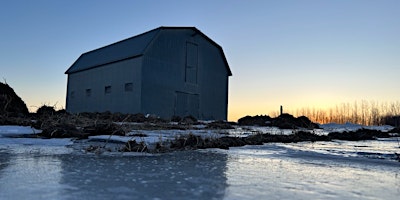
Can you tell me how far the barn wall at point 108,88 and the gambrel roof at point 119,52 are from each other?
0.32 metres

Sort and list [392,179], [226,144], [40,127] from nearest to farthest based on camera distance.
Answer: [392,179] → [226,144] → [40,127]

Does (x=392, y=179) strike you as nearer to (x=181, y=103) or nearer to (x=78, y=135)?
(x=78, y=135)

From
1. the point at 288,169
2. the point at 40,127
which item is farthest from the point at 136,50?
the point at 288,169

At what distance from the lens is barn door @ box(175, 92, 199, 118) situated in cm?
1762

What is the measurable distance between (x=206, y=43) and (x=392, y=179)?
18.2m

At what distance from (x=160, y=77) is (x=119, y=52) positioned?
12.1 ft

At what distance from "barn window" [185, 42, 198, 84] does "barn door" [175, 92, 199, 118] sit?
911 mm

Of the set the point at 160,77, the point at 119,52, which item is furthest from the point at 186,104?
the point at 119,52

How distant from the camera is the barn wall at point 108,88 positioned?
16.4 m

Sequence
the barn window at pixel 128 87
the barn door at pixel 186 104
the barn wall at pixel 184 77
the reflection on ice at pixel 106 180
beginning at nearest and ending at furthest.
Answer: the reflection on ice at pixel 106 180 → the barn wall at pixel 184 77 → the barn window at pixel 128 87 → the barn door at pixel 186 104

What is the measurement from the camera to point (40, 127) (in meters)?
5.32

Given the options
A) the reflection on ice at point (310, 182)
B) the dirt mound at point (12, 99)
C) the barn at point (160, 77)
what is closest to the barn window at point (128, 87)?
the barn at point (160, 77)

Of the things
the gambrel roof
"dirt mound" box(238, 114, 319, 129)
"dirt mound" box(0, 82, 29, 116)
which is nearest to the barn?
the gambrel roof

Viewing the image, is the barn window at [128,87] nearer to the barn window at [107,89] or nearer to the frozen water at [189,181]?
the barn window at [107,89]
